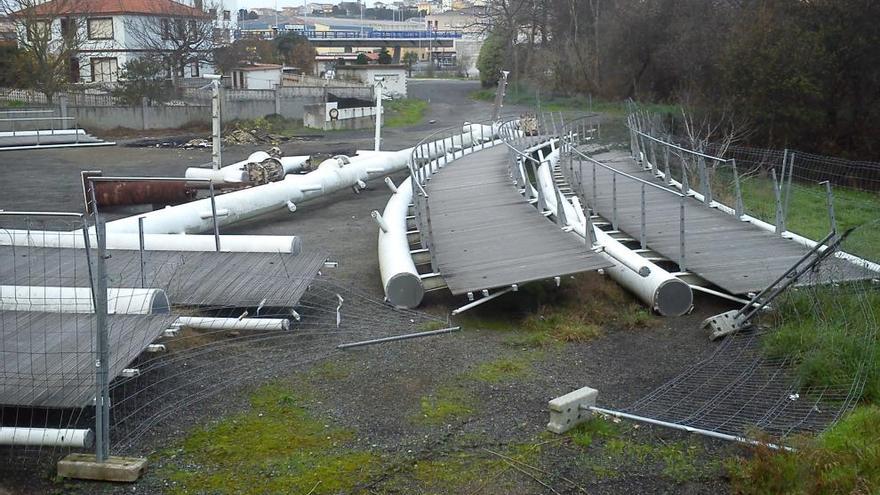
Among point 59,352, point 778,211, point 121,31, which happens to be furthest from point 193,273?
point 121,31

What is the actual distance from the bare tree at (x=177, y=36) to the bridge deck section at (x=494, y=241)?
29714mm

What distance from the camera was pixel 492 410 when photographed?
703cm

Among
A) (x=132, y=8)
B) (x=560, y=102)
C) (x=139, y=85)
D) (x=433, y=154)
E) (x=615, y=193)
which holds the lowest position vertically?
Answer: (x=615, y=193)

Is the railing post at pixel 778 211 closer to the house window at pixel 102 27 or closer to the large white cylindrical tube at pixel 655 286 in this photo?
the large white cylindrical tube at pixel 655 286

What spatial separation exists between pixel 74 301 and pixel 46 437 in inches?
90.6

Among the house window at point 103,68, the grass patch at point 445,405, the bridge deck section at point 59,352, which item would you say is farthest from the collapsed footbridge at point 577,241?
the house window at point 103,68

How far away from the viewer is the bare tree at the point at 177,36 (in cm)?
4409

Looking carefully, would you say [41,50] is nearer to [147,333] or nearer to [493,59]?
[493,59]

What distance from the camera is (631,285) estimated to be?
992 centimetres

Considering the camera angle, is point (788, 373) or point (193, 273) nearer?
point (788, 373)

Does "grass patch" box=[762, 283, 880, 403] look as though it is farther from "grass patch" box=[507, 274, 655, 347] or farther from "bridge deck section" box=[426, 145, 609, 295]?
"bridge deck section" box=[426, 145, 609, 295]

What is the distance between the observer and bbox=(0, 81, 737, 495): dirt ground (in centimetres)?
587

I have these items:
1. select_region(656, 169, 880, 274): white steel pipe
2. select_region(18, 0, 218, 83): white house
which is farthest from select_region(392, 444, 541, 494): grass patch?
select_region(18, 0, 218, 83): white house

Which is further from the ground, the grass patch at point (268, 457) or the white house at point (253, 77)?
the white house at point (253, 77)
